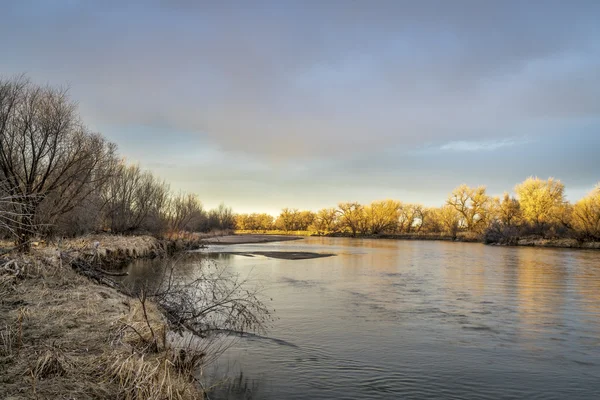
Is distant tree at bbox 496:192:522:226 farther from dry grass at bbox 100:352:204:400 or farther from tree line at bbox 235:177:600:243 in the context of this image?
dry grass at bbox 100:352:204:400

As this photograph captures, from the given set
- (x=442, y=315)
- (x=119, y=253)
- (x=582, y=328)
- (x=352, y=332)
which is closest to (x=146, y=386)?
(x=352, y=332)

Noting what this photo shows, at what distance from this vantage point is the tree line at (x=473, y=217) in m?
57.7

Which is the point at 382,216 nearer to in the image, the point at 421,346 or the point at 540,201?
the point at 540,201

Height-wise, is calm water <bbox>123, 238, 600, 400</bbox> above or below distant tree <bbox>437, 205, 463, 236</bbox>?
below

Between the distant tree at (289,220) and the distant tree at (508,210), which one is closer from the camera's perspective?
the distant tree at (508,210)

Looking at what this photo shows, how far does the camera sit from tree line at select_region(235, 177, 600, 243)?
189 feet

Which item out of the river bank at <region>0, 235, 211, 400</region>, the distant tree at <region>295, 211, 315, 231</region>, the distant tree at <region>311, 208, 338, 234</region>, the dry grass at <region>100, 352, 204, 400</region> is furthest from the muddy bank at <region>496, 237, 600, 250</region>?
the distant tree at <region>295, 211, 315, 231</region>

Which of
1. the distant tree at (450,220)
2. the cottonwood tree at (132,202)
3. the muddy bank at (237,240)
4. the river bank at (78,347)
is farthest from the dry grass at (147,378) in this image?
the distant tree at (450,220)

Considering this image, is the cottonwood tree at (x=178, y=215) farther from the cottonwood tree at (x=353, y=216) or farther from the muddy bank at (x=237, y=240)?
the cottonwood tree at (x=353, y=216)

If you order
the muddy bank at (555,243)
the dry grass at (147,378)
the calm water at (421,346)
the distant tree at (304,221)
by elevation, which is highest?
the distant tree at (304,221)

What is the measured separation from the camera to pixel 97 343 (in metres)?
6.76

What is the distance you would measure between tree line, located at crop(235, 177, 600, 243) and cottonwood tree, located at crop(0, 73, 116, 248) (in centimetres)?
5930

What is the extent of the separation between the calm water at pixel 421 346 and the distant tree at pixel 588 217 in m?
41.7

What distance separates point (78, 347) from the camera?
21.3ft
